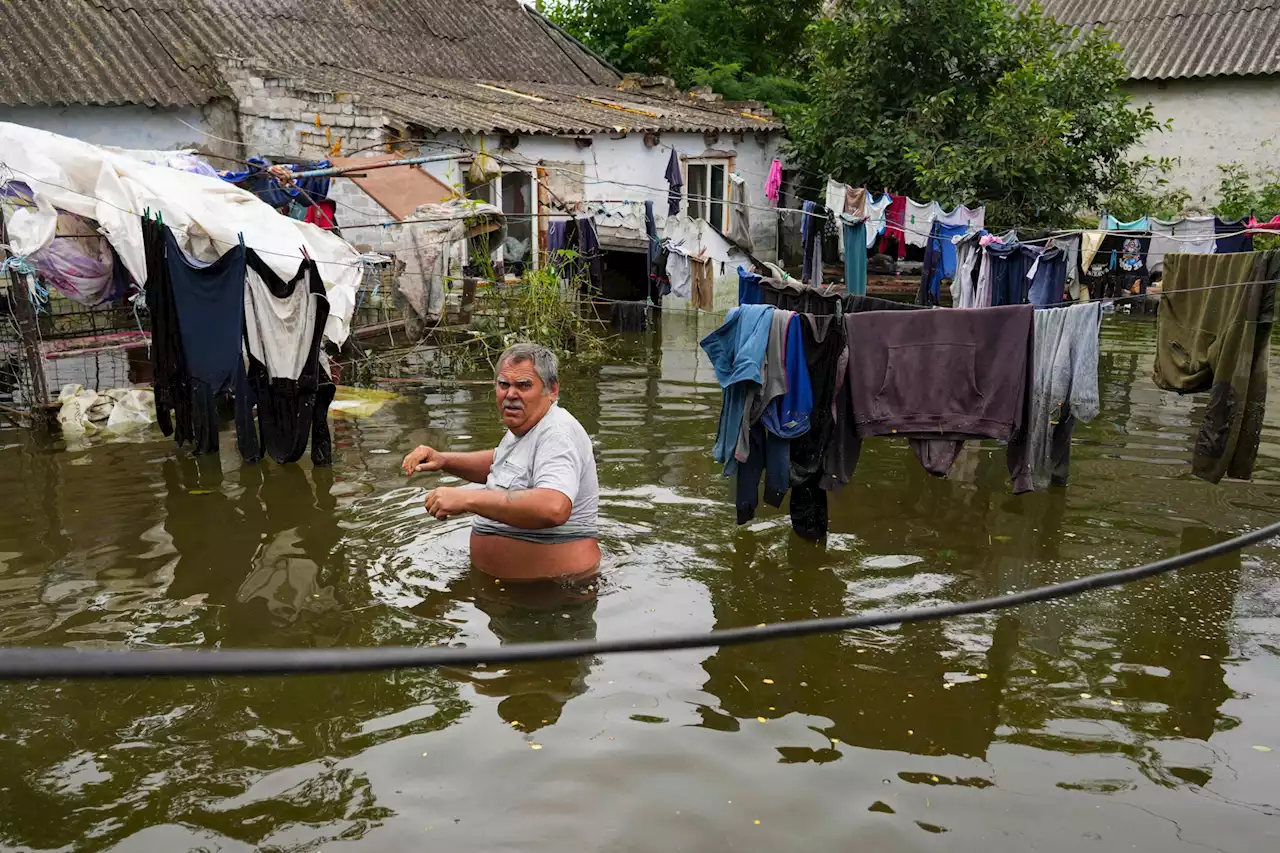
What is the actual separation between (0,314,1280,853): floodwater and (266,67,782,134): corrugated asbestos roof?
7648 mm

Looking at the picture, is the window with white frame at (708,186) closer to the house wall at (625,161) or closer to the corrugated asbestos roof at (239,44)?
the house wall at (625,161)

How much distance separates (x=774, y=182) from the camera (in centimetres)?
1922

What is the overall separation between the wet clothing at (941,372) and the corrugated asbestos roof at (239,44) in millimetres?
12270

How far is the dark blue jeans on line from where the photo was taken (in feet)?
21.1

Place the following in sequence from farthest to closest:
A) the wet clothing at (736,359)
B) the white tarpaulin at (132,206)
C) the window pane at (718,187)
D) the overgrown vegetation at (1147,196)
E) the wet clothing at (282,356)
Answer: the window pane at (718,187)
the overgrown vegetation at (1147,196)
the white tarpaulin at (132,206)
the wet clothing at (282,356)
the wet clothing at (736,359)

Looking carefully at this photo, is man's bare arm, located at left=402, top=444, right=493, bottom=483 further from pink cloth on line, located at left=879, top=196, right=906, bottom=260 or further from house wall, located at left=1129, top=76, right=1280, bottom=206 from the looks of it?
house wall, located at left=1129, top=76, right=1280, bottom=206

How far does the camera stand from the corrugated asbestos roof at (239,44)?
14820 mm

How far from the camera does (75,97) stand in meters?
14.3

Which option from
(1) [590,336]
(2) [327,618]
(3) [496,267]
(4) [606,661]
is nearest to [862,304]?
(4) [606,661]

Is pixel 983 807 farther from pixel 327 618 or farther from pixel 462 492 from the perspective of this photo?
pixel 327 618

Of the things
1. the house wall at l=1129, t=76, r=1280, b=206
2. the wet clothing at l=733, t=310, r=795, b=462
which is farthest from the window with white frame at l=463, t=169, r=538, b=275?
the house wall at l=1129, t=76, r=1280, b=206

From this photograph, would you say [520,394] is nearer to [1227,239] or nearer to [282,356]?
[282,356]

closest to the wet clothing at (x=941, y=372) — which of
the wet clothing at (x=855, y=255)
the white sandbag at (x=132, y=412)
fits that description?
the white sandbag at (x=132, y=412)

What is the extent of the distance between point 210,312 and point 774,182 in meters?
13.0
